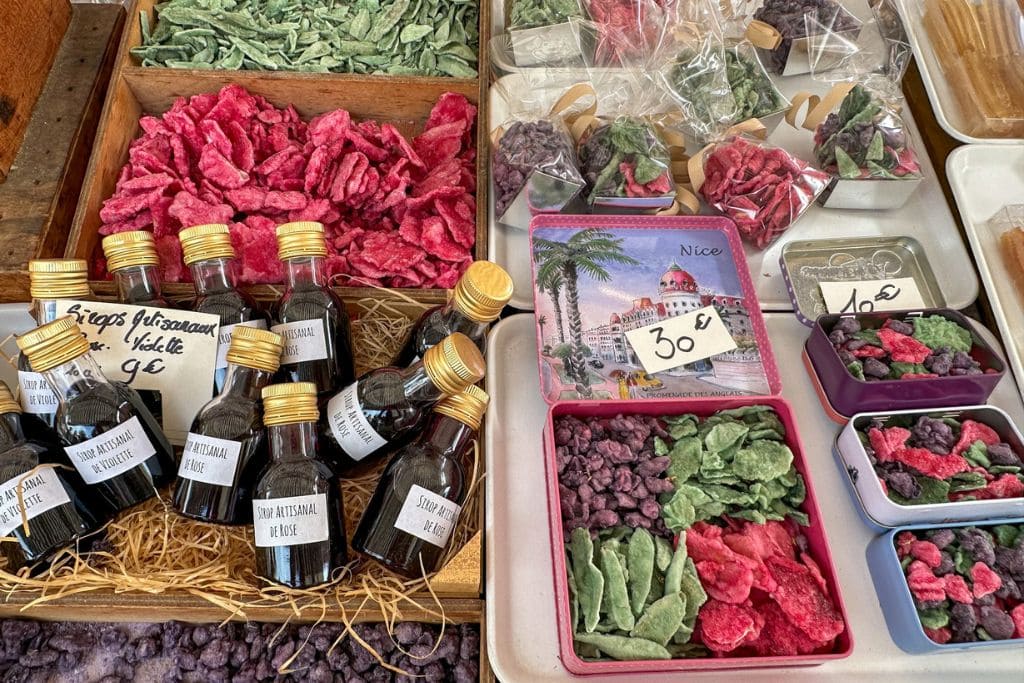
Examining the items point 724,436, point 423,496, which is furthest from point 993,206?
point 423,496

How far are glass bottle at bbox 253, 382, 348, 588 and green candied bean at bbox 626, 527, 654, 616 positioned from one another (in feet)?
1.45

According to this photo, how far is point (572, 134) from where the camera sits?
1.52 metres

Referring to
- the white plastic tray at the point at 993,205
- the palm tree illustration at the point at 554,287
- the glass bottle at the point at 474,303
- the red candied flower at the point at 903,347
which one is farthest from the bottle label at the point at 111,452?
the white plastic tray at the point at 993,205

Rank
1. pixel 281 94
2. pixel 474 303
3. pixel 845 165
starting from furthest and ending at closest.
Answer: pixel 281 94 < pixel 845 165 < pixel 474 303

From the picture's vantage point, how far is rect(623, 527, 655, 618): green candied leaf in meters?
1.00

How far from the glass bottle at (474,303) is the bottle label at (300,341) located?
0.58ft

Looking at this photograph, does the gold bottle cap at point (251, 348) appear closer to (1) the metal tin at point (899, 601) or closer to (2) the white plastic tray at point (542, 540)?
(2) the white plastic tray at point (542, 540)

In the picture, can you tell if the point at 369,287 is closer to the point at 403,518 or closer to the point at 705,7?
the point at 403,518

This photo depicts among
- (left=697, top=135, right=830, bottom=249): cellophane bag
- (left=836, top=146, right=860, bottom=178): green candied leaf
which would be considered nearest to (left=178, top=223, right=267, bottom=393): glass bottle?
(left=697, top=135, right=830, bottom=249): cellophane bag

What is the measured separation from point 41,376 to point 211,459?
1.03ft

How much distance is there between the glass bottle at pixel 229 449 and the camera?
0.96m

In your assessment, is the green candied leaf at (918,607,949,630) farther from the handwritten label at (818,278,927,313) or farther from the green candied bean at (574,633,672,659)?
the handwritten label at (818,278,927,313)

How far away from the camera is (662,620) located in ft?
3.19

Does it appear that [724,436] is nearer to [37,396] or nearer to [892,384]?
[892,384]
